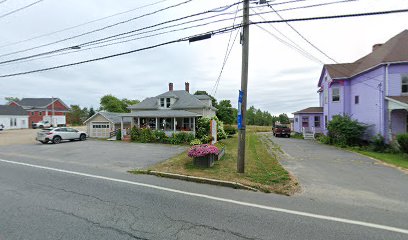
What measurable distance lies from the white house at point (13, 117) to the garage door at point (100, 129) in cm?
3145

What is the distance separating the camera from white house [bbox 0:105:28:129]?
4616 cm

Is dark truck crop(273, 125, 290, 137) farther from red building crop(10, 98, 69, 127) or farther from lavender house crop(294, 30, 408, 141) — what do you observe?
red building crop(10, 98, 69, 127)

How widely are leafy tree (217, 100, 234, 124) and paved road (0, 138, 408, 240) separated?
122ft

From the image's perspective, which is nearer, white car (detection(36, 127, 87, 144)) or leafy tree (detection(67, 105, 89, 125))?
white car (detection(36, 127, 87, 144))

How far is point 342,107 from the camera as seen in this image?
21531 millimetres

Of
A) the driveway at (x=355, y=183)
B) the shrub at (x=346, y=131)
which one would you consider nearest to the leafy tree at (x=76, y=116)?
→ the shrub at (x=346, y=131)

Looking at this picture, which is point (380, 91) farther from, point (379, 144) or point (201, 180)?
point (201, 180)

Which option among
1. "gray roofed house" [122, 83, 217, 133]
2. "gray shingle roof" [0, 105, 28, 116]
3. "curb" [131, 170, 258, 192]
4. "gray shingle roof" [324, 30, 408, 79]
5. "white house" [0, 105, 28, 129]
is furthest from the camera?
"gray shingle roof" [0, 105, 28, 116]

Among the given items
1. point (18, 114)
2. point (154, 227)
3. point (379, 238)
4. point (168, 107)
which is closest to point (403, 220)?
point (379, 238)

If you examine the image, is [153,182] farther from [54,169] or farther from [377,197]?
[377,197]

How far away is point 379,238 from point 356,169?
6.91 meters

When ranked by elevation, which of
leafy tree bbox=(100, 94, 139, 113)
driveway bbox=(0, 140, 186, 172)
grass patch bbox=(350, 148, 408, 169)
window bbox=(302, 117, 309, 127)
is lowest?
grass patch bbox=(350, 148, 408, 169)

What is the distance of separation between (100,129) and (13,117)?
34.9 m

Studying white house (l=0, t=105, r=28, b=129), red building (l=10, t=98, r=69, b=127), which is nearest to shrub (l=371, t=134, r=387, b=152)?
white house (l=0, t=105, r=28, b=129)
